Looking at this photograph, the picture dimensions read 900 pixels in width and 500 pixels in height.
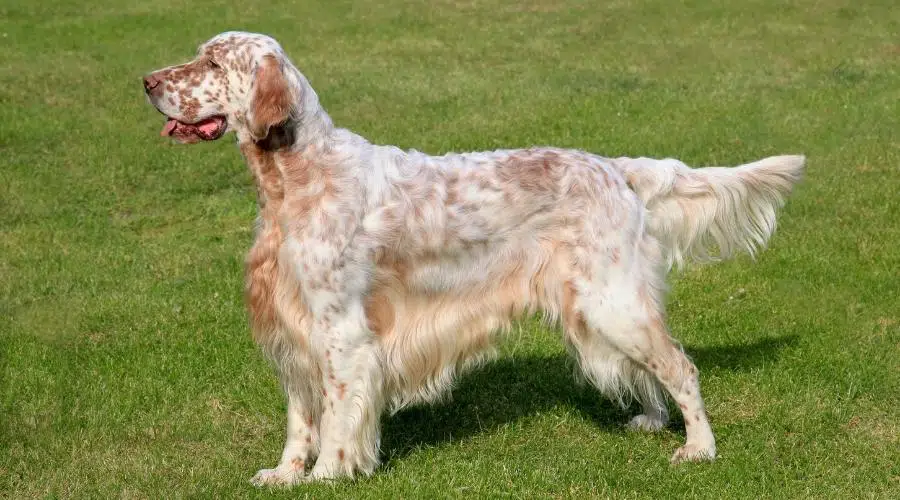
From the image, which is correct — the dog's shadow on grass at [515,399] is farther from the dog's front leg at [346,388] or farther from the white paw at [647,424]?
the dog's front leg at [346,388]

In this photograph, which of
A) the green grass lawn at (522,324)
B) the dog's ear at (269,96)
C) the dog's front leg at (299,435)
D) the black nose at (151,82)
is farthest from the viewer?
the green grass lawn at (522,324)

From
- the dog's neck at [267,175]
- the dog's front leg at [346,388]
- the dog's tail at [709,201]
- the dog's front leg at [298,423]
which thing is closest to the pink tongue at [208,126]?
the dog's neck at [267,175]

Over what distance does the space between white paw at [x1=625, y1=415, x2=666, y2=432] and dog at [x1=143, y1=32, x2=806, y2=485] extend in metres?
0.21

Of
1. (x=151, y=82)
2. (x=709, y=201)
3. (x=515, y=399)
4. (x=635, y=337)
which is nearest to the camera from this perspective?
(x=151, y=82)

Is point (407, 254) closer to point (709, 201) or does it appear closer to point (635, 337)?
point (635, 337)

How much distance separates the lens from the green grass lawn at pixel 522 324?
5.86 m

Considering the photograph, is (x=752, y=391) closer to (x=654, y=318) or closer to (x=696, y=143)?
(x=654, y=318)

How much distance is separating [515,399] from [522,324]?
0.58 metres

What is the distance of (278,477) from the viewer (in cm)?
565

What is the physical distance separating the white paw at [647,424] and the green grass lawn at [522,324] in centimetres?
9

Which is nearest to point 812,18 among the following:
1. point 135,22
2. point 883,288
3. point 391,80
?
point 391,80

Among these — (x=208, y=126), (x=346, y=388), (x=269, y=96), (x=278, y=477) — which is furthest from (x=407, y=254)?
(x=278, y=477)

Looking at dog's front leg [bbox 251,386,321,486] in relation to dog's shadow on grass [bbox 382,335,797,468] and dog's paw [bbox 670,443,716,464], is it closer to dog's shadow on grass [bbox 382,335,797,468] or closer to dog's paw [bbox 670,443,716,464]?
dog's shadow on grass [bbox 382,335,797,468]

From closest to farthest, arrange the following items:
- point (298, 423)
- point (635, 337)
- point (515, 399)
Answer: point (635, 337) < point (298, 423) < point (515, 399)
